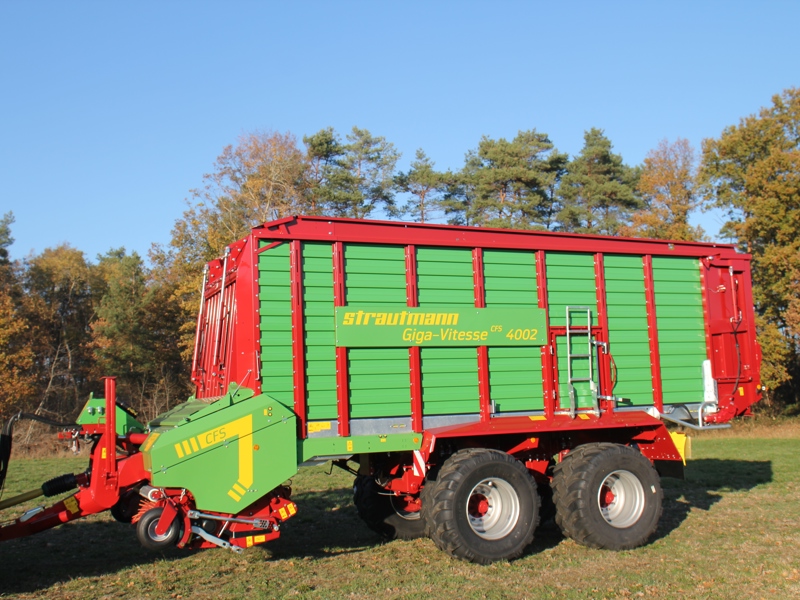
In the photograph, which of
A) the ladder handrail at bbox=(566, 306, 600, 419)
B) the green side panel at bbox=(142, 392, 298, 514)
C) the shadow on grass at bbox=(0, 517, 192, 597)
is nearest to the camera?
the green side panel at bbox=(142, 392, 298, 514)

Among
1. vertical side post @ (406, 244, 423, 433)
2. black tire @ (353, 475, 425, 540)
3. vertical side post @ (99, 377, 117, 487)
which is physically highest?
vertical side post @ (406, 244, 423, 433)

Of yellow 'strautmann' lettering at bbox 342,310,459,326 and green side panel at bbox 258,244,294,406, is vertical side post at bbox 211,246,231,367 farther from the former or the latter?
yellow 'strautmann' lettering at bbox 342,310,459,326

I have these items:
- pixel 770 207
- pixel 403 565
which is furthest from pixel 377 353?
pixel 770 207

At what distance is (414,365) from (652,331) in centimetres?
319

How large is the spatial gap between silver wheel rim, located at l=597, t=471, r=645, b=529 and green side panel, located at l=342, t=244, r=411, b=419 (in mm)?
2515

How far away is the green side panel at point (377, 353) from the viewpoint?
23.6ft

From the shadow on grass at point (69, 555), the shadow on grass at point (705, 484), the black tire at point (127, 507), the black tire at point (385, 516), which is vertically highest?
the black tire at point (127, 507)

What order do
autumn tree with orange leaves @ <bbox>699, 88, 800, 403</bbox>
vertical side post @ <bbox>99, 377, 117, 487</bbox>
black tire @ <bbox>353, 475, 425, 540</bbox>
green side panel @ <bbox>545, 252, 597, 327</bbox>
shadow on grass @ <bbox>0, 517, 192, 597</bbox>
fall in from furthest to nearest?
autumn tree with orange leaves @ <bbox>699, 88, 800, 403</bbox>, black tire @ <bbox>353, 475, 425, 540</bbox>, green side panel @ <bbox>545, 252, 597, 327</bbox>, shadow on grass @ <bbox>0, 517, 192, 597</bbox>, vertical side post @ <bbox>99, 377, 117, 487</bbox>

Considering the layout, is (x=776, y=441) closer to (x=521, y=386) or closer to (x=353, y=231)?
(x=521, y=386)

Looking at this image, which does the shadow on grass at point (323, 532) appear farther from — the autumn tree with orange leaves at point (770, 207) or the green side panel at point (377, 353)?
the autumn tree with orange leaves at point (770, 207)

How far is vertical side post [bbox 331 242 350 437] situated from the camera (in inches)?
277

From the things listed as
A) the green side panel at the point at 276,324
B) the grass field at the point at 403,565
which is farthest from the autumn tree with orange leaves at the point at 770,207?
the green side panel at the point at 276,324

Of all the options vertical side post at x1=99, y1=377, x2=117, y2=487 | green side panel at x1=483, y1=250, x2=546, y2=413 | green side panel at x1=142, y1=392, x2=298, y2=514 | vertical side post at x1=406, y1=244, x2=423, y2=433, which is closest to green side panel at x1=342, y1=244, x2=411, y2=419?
vertical side post at x1=406, y1=244, x2=423, y2=433

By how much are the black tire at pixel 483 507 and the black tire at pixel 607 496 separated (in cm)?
47
